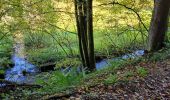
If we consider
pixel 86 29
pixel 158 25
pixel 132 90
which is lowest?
pixel 132 90

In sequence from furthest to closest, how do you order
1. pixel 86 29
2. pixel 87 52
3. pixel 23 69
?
1. pixel 23 69
2. pixel 87 52
3. pixel 86 29

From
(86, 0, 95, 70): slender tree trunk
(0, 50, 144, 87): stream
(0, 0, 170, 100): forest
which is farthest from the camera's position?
(0, 50, 144, 87): stream

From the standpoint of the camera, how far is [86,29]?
1510 cm

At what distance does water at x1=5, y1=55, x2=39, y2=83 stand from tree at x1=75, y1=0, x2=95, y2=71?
4.73 metres

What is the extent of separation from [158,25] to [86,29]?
14.1 feet

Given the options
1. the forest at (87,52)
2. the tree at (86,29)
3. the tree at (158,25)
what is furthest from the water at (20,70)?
the tree at (158,25)

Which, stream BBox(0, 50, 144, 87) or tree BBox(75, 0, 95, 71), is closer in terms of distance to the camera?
tree BBox(75, 0, 95, 71)

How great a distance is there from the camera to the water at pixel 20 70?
18.7 m

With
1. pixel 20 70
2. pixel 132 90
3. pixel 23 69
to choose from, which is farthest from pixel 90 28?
pixel 23 69

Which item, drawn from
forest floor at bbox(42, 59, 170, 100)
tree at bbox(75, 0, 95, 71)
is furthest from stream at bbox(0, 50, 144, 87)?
forest floor at bbox(42, 59, 170, 100)

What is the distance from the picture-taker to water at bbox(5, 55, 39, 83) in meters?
18.7

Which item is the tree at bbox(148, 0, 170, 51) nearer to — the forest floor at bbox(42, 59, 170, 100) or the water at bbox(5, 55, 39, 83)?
the forest floor at bbox(42, 59, 170, 100)

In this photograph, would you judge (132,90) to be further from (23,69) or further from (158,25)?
(23,69)

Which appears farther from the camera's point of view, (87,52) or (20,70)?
(20,70)
